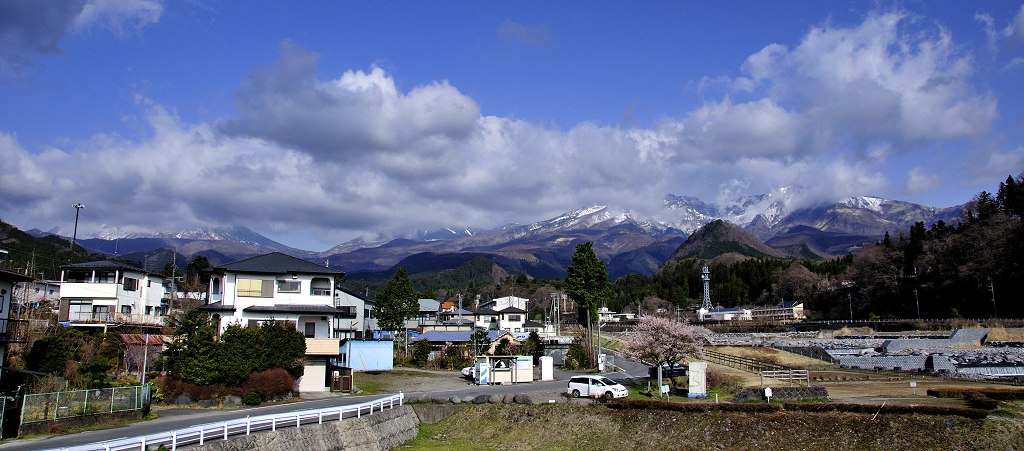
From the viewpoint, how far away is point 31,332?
3847 centimetres

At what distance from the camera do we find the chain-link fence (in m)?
22.7

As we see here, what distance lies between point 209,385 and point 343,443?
34.8 ft

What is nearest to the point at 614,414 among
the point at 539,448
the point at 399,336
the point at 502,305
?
the point at 539,448

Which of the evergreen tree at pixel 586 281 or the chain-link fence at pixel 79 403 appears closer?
the chain-link fence at pixel 79 403

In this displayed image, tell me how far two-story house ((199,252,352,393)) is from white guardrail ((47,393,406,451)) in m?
9.70

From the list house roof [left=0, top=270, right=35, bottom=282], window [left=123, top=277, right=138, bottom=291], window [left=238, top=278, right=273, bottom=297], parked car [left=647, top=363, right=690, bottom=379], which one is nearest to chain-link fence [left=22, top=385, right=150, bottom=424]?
house roof [left=0, top=270, right=35, bottom=282]

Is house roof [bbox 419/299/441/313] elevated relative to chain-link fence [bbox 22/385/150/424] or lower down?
elevated

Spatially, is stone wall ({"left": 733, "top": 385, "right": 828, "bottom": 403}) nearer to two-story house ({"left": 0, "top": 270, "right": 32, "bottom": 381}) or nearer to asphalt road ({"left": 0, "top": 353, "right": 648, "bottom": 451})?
asphalt road ({"left": 0, "top": 353, "right": 648, "bottom": 451})

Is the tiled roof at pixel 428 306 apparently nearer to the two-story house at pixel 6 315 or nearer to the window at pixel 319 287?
the window at pixel 319 287

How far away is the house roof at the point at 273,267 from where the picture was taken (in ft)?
131

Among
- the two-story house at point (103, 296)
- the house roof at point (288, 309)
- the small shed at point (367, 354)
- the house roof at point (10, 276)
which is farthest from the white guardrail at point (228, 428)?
the two-story house at point (103, 296)

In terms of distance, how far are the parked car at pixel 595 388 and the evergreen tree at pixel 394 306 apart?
33.3 metres

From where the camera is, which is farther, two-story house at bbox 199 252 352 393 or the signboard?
two-story house at bbox 199 252 352 393

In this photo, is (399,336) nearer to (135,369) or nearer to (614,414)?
(135,369)
